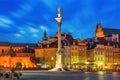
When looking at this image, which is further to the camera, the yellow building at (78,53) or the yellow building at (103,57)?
the yellow building at (78,53)

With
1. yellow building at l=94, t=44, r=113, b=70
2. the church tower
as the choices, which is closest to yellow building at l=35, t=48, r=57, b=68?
yellow building at l=94, t=44, r=113, b=70

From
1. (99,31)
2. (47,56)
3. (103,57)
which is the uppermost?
(99,31)

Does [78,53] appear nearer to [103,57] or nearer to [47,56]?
[103,57]

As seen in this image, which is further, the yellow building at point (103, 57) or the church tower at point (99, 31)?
the church tower at point (99, 31)

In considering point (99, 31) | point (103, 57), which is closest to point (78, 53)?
point (103, 57)

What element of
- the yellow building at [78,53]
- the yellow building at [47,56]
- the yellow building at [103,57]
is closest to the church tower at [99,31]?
the yellow building at [103,57]

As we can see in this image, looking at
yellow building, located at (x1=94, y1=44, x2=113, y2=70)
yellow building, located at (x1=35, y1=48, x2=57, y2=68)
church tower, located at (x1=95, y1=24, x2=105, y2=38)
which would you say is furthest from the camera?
church tower, located at (x1=95, y1=24, x2=105, y2=38)

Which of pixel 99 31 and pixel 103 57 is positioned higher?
pixel 99 31

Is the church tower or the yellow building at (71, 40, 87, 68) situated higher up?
the church tower

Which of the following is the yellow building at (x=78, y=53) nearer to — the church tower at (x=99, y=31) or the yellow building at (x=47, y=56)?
the yellow building at (x=47, y=56)

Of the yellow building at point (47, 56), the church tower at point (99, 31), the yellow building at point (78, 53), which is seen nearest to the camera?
the yellow building at point (78, 53)

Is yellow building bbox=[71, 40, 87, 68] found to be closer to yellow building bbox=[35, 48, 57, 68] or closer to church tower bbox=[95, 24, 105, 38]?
yellow building bbox=[35, 48, 57, 68]

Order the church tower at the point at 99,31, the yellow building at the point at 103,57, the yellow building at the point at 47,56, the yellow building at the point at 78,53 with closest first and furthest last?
the yellow building at the point at 103,57, the yellow building at the point at 78,53, the yellow building at the point at 47,56, the church tower at the point at 99,31

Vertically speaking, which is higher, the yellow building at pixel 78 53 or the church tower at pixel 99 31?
the church tower at pixel 99 31
